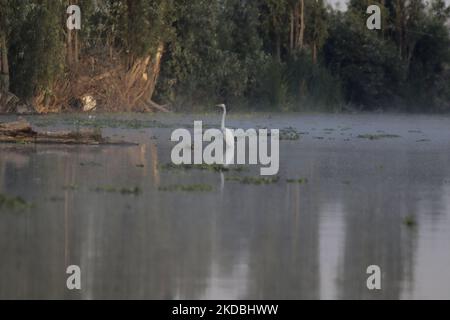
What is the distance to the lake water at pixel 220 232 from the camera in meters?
9.30

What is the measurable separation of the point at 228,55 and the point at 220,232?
50491mm

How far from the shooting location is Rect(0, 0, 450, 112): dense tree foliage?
161 feet

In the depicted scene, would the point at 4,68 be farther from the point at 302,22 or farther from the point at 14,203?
the point at 14,203

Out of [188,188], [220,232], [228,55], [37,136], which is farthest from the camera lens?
[228,55]

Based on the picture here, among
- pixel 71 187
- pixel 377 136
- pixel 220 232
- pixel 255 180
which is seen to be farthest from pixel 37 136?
pixel 220 232

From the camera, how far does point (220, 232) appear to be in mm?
12219

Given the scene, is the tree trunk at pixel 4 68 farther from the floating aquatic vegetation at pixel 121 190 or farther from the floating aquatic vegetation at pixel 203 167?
the floating aquatic vegetation at pixel 121 190

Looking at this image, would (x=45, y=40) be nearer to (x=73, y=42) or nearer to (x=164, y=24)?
(x=73, y=42)

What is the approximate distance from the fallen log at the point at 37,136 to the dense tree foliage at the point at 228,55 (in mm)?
21809

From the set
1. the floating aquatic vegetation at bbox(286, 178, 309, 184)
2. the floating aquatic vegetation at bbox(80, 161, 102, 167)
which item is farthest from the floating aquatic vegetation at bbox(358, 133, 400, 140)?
the floating aquatic vegetation at bbox(286, 178, 309, 184)

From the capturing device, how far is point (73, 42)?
2136 inches

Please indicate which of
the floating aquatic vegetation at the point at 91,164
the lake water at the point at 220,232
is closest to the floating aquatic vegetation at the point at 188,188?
the lake water at the point at 220,232

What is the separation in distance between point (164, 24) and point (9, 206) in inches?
1715
